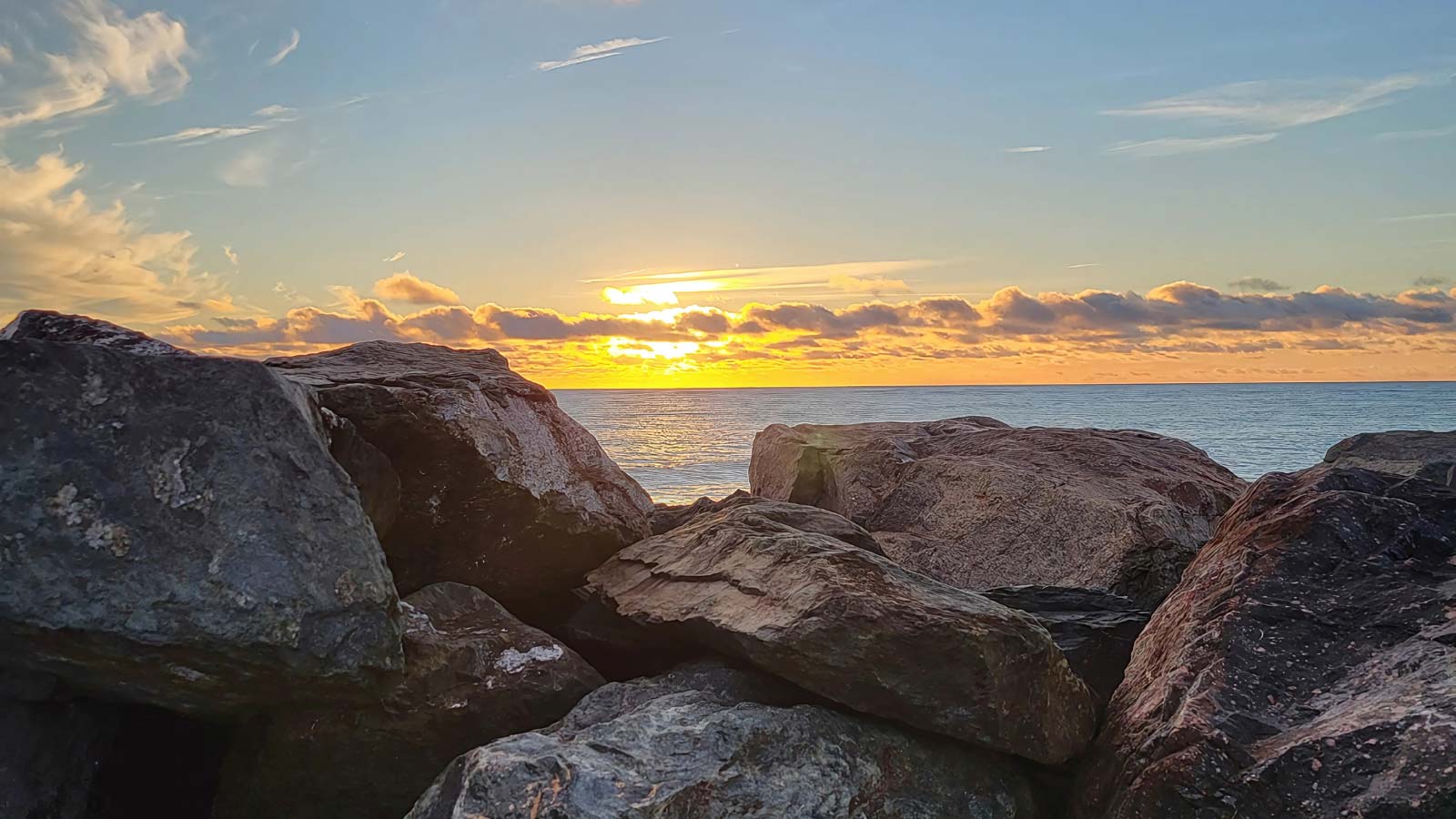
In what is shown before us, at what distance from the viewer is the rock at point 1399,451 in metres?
10.8

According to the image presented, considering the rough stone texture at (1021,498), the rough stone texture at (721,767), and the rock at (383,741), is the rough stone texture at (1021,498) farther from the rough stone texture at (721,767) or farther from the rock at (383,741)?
the rock at (383,741)

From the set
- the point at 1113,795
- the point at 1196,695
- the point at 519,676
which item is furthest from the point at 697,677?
the point at 1196,695

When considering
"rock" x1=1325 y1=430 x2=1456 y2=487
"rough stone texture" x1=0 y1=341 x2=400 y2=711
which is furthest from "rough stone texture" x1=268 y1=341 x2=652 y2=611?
"rock" x1=1325 y1=430 x2=1456 y2=487

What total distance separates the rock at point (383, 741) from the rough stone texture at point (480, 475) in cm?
105

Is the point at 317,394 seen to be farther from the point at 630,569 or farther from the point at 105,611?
the point at 630,569

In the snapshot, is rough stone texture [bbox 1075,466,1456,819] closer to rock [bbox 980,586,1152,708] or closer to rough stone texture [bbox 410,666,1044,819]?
rock [bbox 980,586,1152,708]

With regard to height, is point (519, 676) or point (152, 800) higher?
point (519, 676)

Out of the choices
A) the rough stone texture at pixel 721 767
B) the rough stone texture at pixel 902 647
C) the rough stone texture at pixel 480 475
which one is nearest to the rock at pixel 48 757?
Answer: the rough stone texture at pixel 480 475

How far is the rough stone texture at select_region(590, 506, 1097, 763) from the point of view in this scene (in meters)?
4.65

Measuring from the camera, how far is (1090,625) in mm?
5980

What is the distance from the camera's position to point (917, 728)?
4.75 metres

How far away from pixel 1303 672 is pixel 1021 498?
4598 mm

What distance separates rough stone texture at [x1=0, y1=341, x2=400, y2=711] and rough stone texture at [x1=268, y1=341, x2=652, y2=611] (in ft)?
3.85

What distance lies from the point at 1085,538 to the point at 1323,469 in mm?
2953
